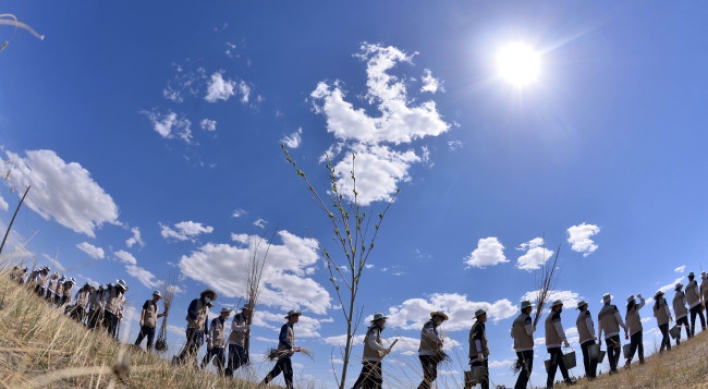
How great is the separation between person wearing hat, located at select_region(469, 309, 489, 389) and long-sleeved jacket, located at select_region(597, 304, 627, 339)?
4.07m

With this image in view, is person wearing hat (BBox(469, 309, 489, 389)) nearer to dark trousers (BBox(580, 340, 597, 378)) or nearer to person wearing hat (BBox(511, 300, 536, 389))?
person wearing hat (BBox(511, 300, 536, 389))

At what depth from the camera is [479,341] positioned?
793 centimetres

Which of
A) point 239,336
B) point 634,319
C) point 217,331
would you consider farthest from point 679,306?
point 217,331

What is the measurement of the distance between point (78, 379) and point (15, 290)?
2398 mm

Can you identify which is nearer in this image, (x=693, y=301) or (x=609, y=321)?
(x=609, y=321)

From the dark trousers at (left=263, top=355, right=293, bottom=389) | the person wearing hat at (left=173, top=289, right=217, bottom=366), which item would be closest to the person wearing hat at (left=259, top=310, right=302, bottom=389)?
the dark trousers at (left=263, top=355, right=293, bottom=389)

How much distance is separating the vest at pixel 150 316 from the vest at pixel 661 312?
13716 millimetres

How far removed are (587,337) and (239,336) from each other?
7.54 m

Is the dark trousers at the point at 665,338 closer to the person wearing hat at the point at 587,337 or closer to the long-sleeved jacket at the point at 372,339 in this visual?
the person wearing hat at the point at 587,337

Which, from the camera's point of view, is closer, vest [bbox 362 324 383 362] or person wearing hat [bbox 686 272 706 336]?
vest [bbox 362 324 383 362]

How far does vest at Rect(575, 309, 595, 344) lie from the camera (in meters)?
9.49

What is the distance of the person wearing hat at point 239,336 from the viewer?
8545mm

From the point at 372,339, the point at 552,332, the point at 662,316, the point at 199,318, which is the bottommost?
the point at 372,339

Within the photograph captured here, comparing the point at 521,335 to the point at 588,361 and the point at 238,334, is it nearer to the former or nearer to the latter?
the point at 588,361
